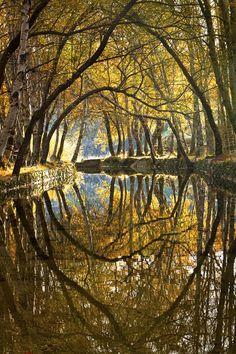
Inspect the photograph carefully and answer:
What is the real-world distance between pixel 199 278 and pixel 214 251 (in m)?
1.63

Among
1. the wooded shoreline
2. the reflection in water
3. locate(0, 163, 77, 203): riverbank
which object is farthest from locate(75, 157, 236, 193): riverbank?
the reflection in water

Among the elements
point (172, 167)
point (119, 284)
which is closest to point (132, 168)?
point (172, 167)

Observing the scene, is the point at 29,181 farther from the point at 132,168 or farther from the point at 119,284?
the point at 132,168

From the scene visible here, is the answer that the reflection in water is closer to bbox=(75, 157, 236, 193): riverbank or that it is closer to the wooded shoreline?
the wooded shoreline

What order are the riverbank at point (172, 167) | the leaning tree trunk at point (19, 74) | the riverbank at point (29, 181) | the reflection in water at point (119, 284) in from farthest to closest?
the riverbank at point (172, 167), the riverbank at point (29, 181), the leaning tree trunk at point (19, 74), the reflection in water at point (119, 284)

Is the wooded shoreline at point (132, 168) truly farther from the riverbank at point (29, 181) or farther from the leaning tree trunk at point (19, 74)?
→ the leaning tree trunk at point (19, 74)

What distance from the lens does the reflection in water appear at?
402cm

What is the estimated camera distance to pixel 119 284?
18.8 feet

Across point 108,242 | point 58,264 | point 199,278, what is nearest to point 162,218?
point 108,242

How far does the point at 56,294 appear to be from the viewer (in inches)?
212

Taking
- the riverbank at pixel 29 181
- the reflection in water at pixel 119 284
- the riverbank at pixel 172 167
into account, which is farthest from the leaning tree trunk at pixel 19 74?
the riverbank at pixel 172 167

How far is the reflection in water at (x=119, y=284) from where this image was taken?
13.2 ft

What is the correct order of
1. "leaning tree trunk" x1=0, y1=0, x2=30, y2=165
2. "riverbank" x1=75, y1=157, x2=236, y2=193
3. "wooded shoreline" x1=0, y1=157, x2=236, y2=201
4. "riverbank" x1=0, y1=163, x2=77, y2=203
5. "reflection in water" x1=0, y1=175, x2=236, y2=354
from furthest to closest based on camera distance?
"riverbank" x1=75, y1=157, x2=236, y2=193
"wooded shoreline" x1=0, y1=157, x2=236, y2=201
"riverbank" x1=0, y1=163, x2=77, y2=203
"leaning tree trunk" x1=0, y1=0, x2=30, y2=165
"reflection in water" x1=0, y1=175, x2=236, y2=354

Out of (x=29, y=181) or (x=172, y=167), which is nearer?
(x=29, y=181)
